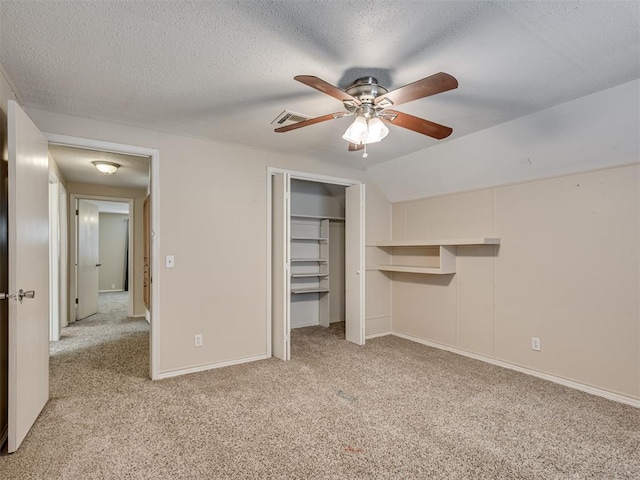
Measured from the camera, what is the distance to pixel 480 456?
1936 mm

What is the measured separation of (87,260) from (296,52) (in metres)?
5.85

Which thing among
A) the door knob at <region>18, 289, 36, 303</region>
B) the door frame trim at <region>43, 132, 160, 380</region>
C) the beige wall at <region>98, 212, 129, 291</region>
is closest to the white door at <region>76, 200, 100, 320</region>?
the beige wall at <region>98, 212, 129, 291</region>

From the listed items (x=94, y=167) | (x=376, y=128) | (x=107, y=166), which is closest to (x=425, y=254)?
(x=376, y=128)

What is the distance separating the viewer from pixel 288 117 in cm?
277

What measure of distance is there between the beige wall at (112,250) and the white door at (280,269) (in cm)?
743

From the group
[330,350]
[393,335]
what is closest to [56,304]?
[330,350]

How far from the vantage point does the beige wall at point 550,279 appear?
8.68 feet

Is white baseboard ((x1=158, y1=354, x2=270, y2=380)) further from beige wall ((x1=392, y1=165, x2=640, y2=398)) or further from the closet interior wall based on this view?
beige wall ((x1=392, y1=165, x2=640, y2=398))

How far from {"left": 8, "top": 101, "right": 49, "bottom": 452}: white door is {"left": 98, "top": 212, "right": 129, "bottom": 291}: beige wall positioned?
7491 mm

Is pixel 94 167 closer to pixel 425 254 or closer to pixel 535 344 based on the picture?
pixel 425 254

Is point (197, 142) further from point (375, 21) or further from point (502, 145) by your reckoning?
point (502, 145)

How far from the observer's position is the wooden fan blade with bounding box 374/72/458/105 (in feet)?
5.28

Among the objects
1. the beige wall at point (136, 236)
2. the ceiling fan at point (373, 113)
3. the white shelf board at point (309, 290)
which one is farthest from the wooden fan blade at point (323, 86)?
the beige wall at point (136, 236)

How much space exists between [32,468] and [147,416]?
2.15 feet
